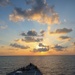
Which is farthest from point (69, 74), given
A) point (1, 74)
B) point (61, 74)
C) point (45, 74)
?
point (1, 74)

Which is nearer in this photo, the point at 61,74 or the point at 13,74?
the point at 13,74

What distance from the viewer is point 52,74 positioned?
14700 centimetres

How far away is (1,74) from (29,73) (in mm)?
63593

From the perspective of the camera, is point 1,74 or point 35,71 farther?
point 1,74

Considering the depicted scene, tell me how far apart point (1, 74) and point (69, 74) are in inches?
2054

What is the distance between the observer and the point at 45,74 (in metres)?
146

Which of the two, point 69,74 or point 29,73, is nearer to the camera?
point 29,73

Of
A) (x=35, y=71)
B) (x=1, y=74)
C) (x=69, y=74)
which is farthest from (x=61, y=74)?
(x=35, y=71)

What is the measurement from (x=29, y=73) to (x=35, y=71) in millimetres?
3669

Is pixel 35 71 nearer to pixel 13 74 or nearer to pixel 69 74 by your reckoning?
pixel 13 74

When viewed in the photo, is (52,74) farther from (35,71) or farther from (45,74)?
(35,71)

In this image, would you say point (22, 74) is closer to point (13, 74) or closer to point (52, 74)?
point (13, 74)

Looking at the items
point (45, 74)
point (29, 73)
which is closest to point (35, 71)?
point (29, 73)

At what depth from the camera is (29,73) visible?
90.5 m
